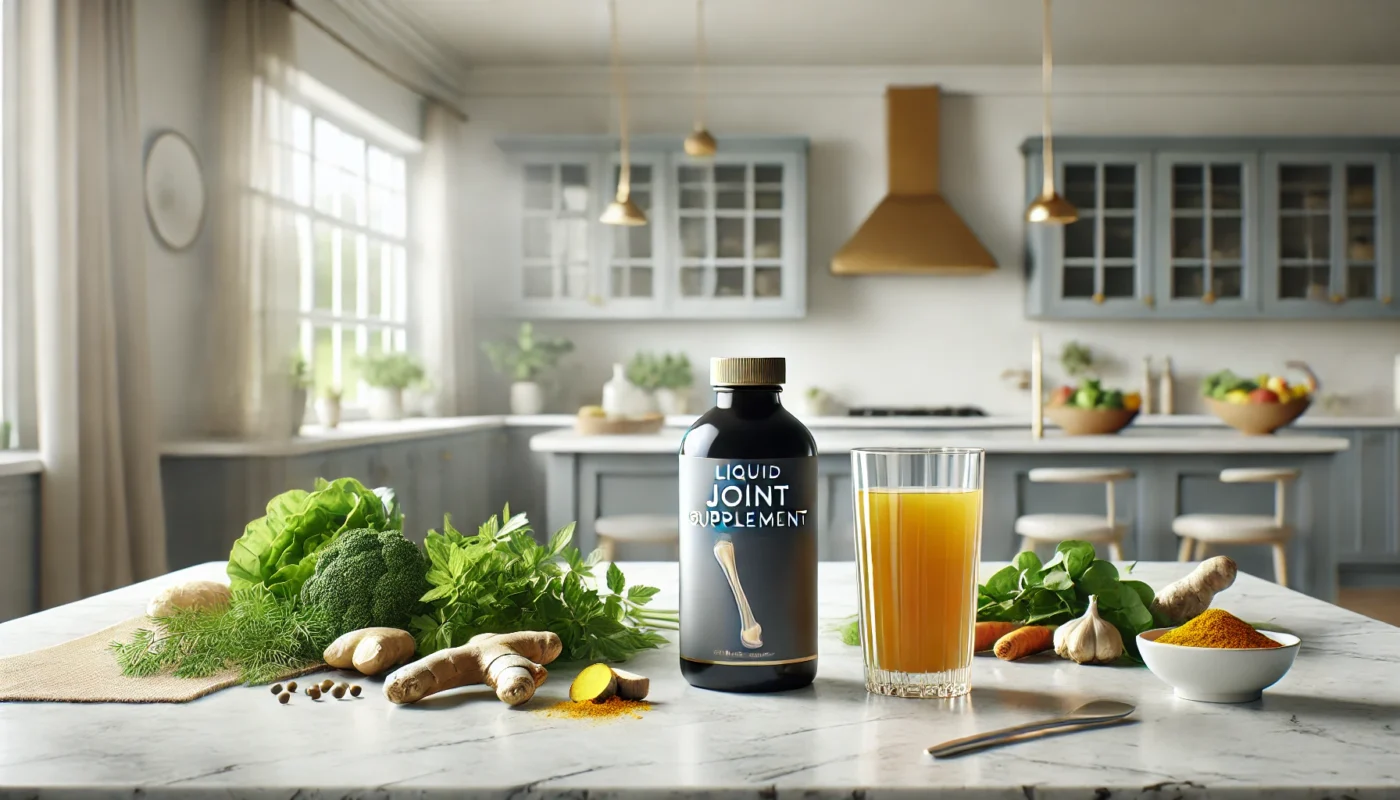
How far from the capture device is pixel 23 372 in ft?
9.59

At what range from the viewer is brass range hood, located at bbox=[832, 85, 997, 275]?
5.54 metres

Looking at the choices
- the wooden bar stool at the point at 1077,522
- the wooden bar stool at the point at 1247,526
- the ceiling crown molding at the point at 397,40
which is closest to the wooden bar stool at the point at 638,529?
the wooden bar stool at the point at 1077,522

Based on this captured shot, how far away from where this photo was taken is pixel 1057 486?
3.37 metres

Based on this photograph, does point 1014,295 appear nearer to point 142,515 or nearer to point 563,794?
point 142,515

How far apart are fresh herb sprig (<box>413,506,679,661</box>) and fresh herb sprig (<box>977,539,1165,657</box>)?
32 centimetres

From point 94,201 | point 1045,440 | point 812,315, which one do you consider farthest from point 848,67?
point 94,201

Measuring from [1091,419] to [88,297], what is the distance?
2992mm

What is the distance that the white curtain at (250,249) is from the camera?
11.8 ft

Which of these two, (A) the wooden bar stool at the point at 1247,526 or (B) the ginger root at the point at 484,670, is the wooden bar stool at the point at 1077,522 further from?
(B) the ginger root at the point at 484,670

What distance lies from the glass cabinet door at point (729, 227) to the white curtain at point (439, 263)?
1169 mm

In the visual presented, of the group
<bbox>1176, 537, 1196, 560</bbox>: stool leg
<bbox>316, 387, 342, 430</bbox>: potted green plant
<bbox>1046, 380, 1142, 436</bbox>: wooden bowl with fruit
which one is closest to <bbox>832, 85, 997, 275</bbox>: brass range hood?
<bbox>1046, 380, 1142, 436</bbox>: wooden bowl with fruit

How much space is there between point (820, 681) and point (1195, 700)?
259 mm

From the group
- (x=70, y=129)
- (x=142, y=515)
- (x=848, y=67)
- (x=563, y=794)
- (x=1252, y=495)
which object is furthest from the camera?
(x=848, y=67)

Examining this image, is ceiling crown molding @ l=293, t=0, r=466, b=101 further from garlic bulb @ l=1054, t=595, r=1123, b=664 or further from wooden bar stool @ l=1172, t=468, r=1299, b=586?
garlic bulb @ l=1054, t=595, r=1123, b=664
